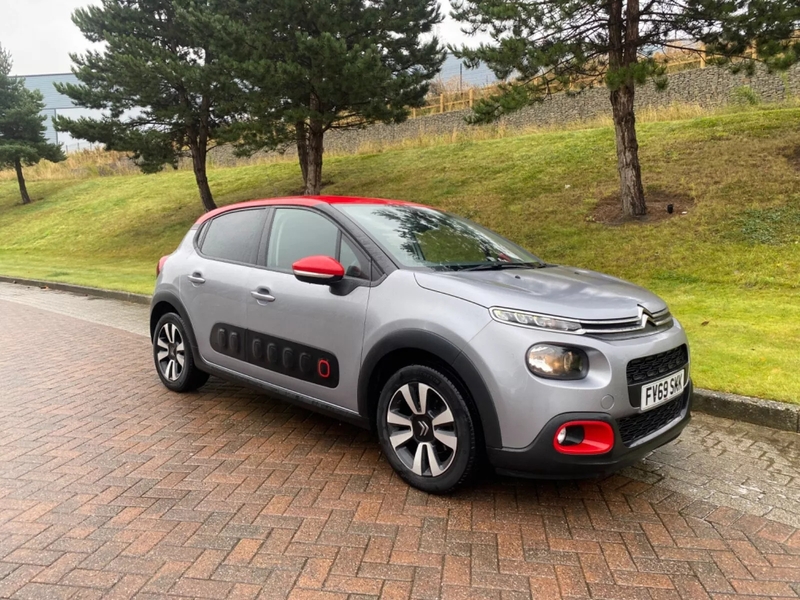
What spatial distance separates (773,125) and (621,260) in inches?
273

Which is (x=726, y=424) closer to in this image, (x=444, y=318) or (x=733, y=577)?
(x=733, y=577)

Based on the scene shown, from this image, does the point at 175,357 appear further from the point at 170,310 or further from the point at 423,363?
the point at 423,363

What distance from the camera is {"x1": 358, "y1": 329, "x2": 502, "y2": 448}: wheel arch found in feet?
9.27

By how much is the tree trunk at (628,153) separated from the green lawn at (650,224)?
70cm

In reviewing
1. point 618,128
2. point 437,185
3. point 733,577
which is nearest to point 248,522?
point 733,577

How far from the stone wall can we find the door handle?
41.5ft

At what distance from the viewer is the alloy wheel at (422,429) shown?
3039mm

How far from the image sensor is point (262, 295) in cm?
394

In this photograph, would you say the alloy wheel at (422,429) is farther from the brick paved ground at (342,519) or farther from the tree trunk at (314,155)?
the tree trunk at (314,155)

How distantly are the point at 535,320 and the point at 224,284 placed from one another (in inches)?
98.2

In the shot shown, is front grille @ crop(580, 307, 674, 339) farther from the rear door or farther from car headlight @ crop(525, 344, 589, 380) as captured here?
the rear door

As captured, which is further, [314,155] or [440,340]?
[314,155]

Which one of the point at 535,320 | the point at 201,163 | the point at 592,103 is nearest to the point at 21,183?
the point at 201,163

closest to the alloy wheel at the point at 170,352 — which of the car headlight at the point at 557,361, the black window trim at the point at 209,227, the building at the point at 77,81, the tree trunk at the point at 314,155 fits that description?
the black window trim at the point at 209,227
